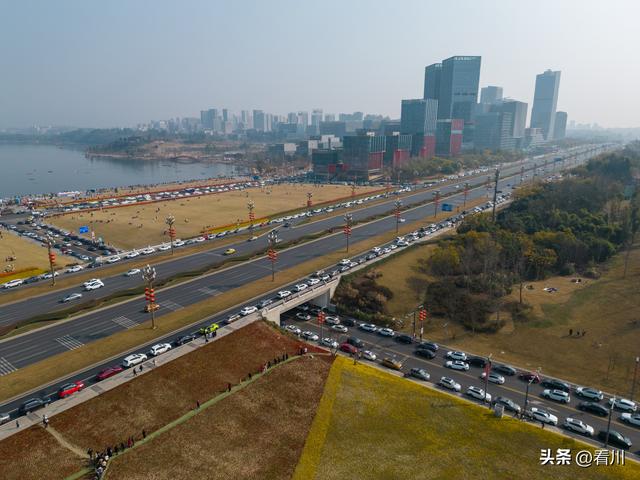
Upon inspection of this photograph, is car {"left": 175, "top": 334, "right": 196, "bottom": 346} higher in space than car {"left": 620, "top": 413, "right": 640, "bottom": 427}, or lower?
higher

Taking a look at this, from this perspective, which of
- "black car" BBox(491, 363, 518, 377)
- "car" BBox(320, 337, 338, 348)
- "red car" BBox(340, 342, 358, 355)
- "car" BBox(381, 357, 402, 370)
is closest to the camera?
"car" BBox(381, 357, 402, 370)

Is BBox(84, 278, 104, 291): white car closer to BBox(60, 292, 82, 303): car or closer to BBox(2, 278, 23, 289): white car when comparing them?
BBox(60, 292, 82, 303): car

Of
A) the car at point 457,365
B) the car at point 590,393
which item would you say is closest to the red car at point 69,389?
the car at point 457,365

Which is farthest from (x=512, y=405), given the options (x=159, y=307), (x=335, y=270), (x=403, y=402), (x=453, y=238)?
(x=453, y=238)

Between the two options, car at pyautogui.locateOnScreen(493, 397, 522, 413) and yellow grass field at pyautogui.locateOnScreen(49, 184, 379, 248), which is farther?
yellow grass field at pyautogui.locateOnScreen(49, 184, 379, 248)

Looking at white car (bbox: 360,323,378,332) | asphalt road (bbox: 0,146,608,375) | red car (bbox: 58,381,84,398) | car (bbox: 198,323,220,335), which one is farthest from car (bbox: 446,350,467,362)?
red car (bbox: 58,381,84,398)

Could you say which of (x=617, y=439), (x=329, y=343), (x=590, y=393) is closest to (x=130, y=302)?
(x=329, y=343)

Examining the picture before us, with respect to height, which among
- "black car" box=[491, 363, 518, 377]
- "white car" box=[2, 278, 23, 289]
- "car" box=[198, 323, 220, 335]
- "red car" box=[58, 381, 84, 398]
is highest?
"car" box=[198, 323, 220, 335]

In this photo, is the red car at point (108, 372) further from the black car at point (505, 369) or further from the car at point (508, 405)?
the black car at point (505, 369)
